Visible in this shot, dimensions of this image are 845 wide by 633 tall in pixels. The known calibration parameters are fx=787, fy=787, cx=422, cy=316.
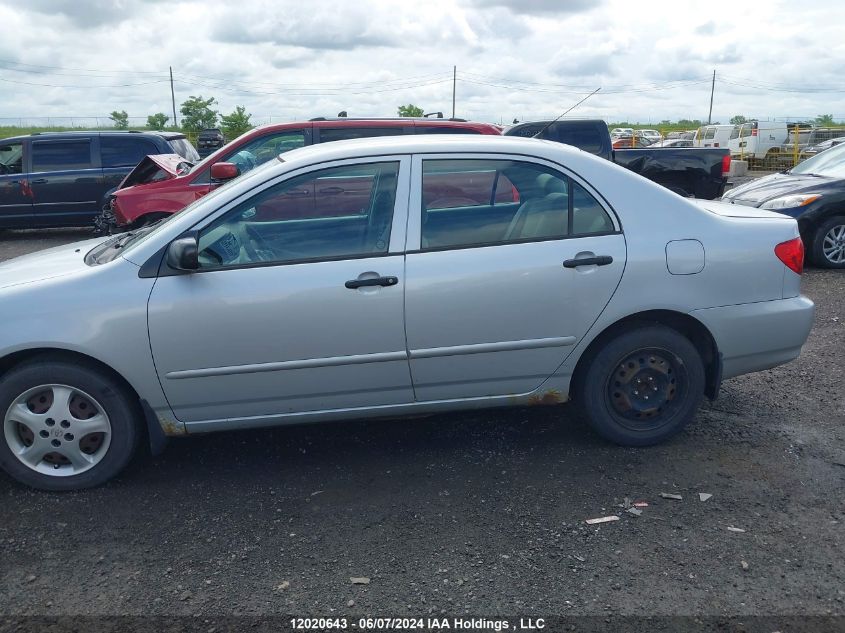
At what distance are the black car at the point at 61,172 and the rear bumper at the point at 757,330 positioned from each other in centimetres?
1119

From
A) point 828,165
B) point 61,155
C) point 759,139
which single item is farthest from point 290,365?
point 759,139

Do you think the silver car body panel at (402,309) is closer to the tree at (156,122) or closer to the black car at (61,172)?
the black car at (61,172)

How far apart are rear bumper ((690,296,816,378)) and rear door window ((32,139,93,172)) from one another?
461 inches

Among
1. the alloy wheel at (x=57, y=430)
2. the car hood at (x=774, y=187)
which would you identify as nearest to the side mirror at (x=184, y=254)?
the alloy wheel at (x=57, y=430)

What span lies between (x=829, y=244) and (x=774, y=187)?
999mm

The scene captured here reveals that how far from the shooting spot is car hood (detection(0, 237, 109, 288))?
12.9 feet

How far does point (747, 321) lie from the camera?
13.7 feet

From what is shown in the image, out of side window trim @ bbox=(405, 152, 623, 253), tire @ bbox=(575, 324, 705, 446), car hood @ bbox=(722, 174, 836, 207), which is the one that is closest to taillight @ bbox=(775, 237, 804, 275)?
tire @ bbox=(575, 324, 705, 446)

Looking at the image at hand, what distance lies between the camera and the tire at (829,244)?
30.0 ft

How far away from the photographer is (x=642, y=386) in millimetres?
4234

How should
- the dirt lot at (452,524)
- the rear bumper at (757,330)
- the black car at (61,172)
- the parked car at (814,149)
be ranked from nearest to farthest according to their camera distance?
the dirt lot at (452,524)
the rear bumper at (757,330)
the black car at (61,172)
the parked car at (814,149)

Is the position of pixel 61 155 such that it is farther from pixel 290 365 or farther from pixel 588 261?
pixel 588 261

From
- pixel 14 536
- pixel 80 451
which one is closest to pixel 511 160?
pixel 80 451

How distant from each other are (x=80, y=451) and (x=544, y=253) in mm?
2514
